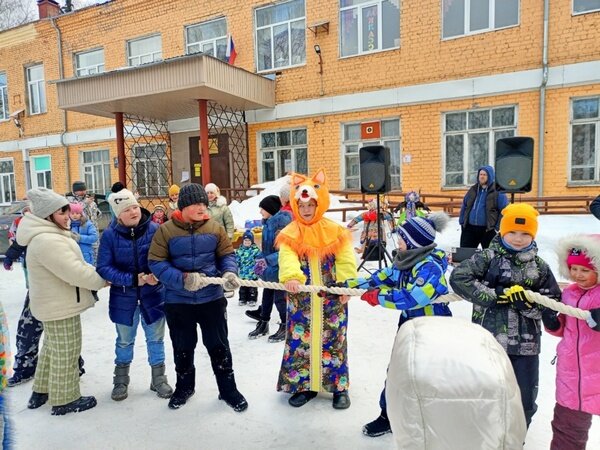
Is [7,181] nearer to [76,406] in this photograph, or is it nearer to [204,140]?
[204,140]

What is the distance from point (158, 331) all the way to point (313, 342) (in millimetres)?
1144

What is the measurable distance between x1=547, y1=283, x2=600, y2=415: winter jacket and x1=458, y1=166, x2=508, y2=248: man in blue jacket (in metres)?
4.07

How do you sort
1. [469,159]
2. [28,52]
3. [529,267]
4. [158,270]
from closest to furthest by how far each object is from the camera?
1. [529,267]
2. [158,270]
3. [469,159]
4. [28,52]

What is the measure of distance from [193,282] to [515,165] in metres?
4.84

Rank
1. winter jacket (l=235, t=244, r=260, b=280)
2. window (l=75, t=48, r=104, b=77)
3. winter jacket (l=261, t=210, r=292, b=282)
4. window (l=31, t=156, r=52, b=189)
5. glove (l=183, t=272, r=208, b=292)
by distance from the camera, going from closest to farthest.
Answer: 1. glove (l=183, t=272, r=208, b=292)
2. winter jacket (l=261, t=210, r=292, b=282)
3. winter jacket (l=235, t=244, r=260, b=280)
4. window (l=75, t=48, r=104, b=77)
5. window (l=31, t=156, r=52, b=189)

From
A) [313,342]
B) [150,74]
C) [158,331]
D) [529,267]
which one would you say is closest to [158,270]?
[158,331]

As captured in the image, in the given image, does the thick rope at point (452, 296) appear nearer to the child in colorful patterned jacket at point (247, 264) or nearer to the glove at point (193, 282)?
the glove at point (193, 282)

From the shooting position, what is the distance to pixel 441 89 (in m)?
9.65

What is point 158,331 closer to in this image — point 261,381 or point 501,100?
point 261,381

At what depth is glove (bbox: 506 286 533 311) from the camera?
1.98m

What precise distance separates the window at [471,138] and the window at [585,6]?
81.8 inches

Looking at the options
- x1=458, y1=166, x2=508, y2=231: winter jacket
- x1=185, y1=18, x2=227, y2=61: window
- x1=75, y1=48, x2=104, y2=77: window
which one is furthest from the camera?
x1=75, y1=48, x2=104, y2=77: window

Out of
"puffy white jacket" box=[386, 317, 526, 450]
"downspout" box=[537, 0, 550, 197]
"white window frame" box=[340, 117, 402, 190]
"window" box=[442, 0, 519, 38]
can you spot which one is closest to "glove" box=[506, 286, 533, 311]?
"puffy white jacket" box=[386, 317, 526, 450]

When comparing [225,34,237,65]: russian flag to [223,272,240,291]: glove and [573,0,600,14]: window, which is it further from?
[223,272,240,291]: glove
